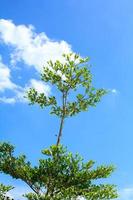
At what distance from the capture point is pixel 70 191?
2736cm

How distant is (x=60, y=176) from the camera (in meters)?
27.3

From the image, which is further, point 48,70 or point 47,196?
point 48,70

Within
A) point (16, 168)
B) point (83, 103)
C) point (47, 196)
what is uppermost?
point (83, 103)

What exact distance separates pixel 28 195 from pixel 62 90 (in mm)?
7240

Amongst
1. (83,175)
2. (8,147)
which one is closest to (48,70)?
(8,147)

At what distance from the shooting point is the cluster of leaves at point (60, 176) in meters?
27.1

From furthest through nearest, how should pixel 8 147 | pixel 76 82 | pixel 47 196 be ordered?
pixel 76 82, pixel 8 147, pixel 47 196

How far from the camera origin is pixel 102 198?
27.9 metres

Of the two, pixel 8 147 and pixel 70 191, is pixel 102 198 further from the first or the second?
pixel 8 147

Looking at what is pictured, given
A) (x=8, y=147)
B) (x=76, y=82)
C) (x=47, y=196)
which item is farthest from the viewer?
(x=76, y=82)

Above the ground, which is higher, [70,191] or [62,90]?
[62,90]

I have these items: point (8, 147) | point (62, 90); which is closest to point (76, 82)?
point (62, 90)

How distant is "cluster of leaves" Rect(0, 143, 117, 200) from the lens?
2709 centimetres

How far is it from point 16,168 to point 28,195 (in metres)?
1.67
